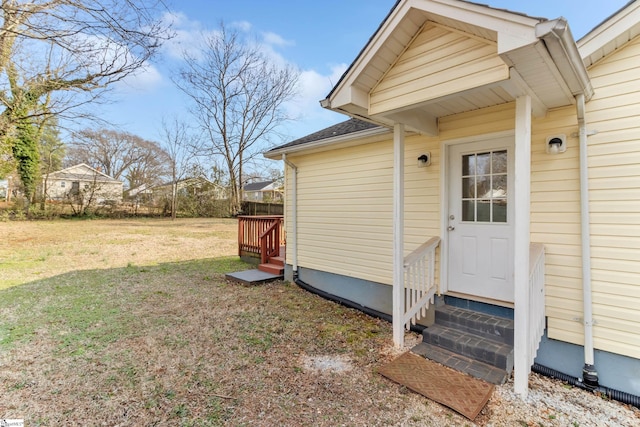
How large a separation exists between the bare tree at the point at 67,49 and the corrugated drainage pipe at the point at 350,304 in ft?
16.1

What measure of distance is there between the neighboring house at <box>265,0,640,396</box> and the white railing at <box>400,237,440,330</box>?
46 mm

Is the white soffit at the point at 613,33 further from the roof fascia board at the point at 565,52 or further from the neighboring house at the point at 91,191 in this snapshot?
the neighboring house at the point at 91,191

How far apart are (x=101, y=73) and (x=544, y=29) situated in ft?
23.3

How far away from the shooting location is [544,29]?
1.86 m

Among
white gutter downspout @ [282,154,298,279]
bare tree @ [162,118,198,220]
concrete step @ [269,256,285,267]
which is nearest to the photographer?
white gutter downspout @ [282,154,298,279]

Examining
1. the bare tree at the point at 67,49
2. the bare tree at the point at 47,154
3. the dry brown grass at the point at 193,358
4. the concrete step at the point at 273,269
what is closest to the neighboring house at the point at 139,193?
the bare tree at the point at 47,154

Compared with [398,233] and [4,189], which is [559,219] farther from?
[4,189]

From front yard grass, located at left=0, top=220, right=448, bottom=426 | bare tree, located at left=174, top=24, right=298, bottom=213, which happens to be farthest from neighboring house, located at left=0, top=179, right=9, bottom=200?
front yard grass, located at left=0, top=220, right=448, bottom=426

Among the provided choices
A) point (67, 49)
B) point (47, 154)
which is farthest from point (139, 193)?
point (67, 49)

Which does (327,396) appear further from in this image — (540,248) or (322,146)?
(322,146)

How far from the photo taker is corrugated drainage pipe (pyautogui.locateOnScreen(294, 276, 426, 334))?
13.0 ft

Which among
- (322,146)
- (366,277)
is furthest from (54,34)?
(366,277)

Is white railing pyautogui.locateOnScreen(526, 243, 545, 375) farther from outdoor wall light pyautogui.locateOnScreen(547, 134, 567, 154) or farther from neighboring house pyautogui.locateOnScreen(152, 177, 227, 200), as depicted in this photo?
neighboring house pyautogui.locateOnScreen(152, 177, 227, 200)

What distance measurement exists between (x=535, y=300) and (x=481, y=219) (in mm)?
1052
